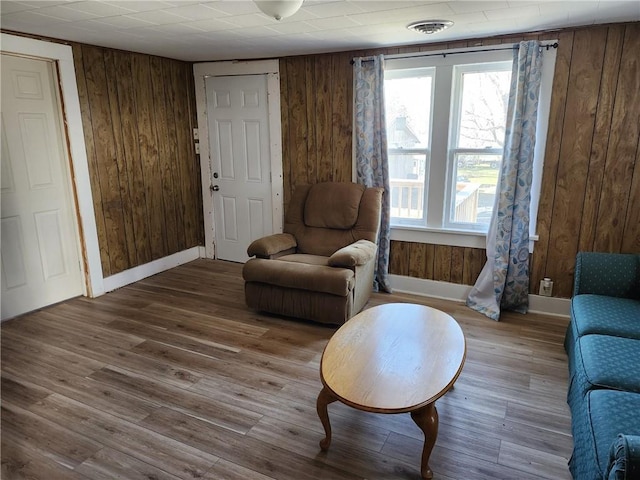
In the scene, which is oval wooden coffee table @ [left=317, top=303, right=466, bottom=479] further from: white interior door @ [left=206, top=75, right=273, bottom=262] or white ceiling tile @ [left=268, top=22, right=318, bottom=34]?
white interior door @ [left=206, top=75, right=273, bottom=262]

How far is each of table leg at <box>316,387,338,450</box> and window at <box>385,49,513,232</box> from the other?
228 centimetres

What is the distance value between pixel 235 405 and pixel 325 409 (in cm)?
66

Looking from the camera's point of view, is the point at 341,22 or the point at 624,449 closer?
the point at 624,449

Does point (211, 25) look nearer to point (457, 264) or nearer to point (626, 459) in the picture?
point (457, 264)

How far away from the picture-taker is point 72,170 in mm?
3604

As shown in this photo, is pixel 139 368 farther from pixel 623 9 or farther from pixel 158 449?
pixel 623 9

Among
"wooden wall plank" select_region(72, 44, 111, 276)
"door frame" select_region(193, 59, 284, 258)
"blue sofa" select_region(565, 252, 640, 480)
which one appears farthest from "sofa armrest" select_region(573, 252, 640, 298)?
"wooden wall plank" select_region(72, 44, 111, 276)

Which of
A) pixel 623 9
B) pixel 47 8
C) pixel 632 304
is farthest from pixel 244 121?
pixel 632 304

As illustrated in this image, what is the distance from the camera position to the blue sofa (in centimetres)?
144

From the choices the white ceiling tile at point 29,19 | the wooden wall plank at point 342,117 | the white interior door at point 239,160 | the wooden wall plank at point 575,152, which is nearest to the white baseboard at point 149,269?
the white interior door at point 239,160

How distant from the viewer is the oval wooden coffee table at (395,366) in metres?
1.73

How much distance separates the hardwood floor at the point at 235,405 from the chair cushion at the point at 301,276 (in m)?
0.34

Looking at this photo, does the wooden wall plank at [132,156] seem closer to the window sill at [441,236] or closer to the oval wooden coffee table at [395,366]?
the window sill at [441,236]

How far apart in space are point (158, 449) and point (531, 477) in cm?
170
